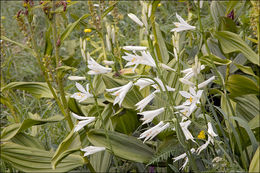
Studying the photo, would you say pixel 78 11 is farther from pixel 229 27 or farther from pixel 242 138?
pixel 242 138

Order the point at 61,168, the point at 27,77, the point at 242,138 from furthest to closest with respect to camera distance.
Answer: the point at 27,77 → the point at 61,168 → the point at 242,138

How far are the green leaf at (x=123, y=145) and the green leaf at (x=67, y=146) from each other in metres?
0.12

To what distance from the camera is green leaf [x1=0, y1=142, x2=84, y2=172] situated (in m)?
1.90

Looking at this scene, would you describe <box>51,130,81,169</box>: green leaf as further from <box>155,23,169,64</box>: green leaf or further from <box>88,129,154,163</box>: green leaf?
<box>155,23,169,64</box>: green leaf

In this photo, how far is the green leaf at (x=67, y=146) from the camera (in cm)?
175

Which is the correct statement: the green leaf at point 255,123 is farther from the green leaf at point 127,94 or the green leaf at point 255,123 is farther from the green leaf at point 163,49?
the green leaf at point 163,49

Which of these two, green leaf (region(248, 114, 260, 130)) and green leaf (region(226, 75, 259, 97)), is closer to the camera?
green leaf (region(248, 114, 260, 130))

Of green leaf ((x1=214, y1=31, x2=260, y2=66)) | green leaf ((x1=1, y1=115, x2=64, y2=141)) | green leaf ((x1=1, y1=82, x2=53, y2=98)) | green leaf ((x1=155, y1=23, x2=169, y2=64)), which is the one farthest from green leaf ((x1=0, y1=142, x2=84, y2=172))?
green leaf ((x1=214, y1=31, x2=260, y2=66))

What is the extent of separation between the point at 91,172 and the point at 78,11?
365 centimetres

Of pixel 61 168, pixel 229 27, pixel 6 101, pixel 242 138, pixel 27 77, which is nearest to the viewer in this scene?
pixel 242 138

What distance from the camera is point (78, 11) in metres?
5.18

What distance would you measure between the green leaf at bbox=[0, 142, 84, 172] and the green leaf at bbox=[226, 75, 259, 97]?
943 millimetres

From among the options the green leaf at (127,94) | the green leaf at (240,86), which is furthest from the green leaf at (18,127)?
the green leaf at (240,86)

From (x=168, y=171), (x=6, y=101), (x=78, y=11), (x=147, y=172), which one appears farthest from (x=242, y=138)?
(x=78, y=11)
